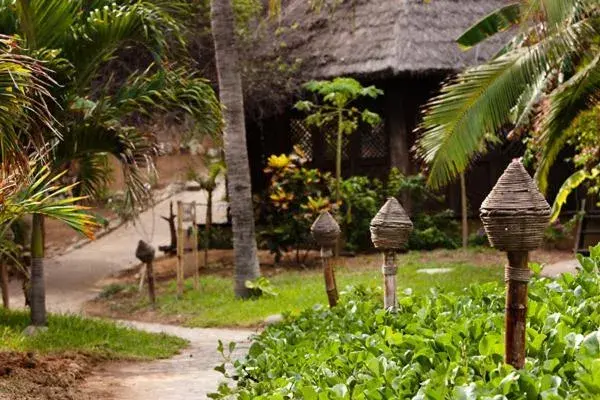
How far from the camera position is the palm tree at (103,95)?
26.8 feet

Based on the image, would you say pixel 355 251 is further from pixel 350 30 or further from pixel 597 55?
pixel 597 55

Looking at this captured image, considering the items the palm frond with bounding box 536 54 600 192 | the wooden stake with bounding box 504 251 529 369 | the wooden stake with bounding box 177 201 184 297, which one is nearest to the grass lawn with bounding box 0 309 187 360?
the wooden stake with bounding box 177 201 184 297

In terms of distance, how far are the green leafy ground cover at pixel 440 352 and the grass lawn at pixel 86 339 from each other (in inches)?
139

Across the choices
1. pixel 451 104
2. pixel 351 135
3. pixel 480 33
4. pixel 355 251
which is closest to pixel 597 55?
pixel 451 104

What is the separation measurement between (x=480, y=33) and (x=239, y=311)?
4105mm

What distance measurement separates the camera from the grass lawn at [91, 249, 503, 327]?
35.8 ft

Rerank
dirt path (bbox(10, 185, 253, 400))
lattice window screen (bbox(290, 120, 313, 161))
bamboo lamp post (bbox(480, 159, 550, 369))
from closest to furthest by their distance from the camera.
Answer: bamboo lamp post (bbox(480, 159, 550, 369)), dirt path (bbox(10, 185, 253, 400)), lattice window screen (bbox(290, 120, 313, 161))

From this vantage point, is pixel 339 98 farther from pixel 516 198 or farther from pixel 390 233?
pixel 516 198

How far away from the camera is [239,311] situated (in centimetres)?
1095

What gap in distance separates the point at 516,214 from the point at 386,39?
1230cm

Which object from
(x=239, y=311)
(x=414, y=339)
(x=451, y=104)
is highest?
(x=451, y=104)

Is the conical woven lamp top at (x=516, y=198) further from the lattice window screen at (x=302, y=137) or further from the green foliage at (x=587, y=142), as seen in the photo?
the lattice window screen at (x=302, y=137)

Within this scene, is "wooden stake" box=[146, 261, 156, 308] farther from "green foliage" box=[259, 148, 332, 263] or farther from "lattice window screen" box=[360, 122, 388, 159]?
"lattice window screen" box=[360, 122, 388, 159]

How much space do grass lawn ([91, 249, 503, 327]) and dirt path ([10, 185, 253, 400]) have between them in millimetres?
465
